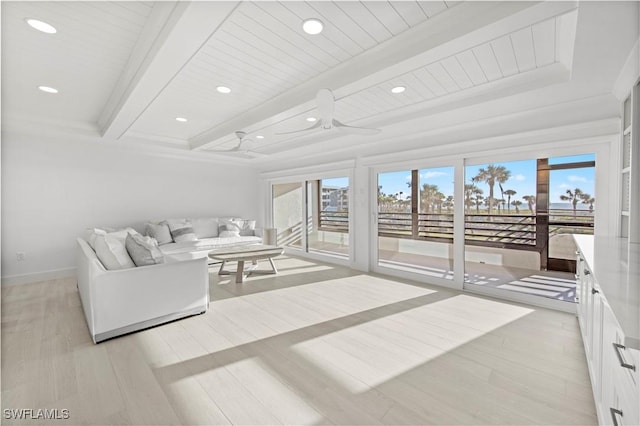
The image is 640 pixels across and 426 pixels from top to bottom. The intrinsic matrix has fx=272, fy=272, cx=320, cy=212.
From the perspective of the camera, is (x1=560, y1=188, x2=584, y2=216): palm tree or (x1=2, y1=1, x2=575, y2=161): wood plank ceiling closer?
(x1=2, y1=1, x2=575, y2=161): wood plank ceiling

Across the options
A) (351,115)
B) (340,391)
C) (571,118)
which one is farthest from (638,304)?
(351,115)

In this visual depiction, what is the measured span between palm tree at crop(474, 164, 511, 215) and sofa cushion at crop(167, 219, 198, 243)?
5.06 metres

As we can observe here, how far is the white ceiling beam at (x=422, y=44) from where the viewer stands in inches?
61.0

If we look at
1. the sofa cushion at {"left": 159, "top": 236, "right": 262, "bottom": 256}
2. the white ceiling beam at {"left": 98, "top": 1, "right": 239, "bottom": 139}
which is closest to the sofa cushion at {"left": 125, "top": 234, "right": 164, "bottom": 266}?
the white ceiling beam at {"left": 98, "top": 1, "right": 239, "bottom": 139}

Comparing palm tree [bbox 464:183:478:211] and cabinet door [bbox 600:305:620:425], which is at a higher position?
palm tree [bbox 464:183:478:211]

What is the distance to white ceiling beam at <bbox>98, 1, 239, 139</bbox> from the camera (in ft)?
5.28

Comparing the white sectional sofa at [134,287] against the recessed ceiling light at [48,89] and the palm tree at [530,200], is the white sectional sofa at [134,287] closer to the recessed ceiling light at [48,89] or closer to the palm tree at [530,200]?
the recessed ceiling light at [48,89]

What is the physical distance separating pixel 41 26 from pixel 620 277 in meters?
3.92

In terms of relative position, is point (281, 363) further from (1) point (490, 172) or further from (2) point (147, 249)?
(1) point (490, 172)

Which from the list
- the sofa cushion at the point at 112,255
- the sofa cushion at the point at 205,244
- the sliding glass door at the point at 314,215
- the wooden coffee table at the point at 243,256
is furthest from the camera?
the sliding glass door at the point at 314,215

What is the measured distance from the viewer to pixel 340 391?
5.78 feet

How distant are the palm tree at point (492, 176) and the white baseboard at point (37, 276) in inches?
257

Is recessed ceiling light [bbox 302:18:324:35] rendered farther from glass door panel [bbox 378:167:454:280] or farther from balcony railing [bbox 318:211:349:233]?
balcony railing [bbox 318:211:349:233]

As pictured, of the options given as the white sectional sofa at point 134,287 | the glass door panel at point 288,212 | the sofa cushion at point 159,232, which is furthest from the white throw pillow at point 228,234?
the white sectional sofa at point 134,287
